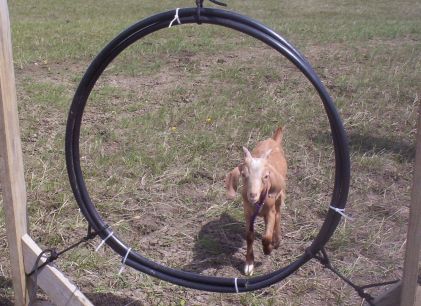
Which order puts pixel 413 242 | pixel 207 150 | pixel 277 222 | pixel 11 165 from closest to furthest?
pixel 413 242
pixel 11 165
pixel 277 222
pixel 207 150

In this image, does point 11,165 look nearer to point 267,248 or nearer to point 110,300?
point 110,300

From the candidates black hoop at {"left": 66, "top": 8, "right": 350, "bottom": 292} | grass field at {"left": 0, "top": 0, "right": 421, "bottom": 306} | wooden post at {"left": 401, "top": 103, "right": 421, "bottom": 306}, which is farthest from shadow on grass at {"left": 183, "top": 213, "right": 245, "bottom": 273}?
wooden post at {"left": 401, "top": 103, "right": 421, "bottom": 306}

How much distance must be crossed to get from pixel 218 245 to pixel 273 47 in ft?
4.89

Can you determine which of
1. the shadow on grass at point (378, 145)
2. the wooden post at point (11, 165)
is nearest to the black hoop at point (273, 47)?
the wooden post at point (11, 165)

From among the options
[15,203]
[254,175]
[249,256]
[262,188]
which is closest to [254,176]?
[254,175]

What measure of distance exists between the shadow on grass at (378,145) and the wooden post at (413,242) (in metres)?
2.39

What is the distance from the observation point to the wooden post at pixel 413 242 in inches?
82.8

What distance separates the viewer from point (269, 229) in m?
3.12

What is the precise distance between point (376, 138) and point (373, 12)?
8.26 meters

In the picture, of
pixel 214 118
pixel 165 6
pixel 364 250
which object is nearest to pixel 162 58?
pixel 214 118

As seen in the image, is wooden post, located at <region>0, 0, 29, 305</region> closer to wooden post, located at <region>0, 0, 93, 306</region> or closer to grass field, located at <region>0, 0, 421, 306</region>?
wooden post, located at <region>0, 0, 93, 306</region>

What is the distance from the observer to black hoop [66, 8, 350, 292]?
89.0 inches

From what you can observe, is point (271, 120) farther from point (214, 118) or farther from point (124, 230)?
point (124, 230)

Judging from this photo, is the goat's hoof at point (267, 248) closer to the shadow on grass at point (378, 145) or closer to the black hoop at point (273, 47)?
the black hoop at point (273, 47)
